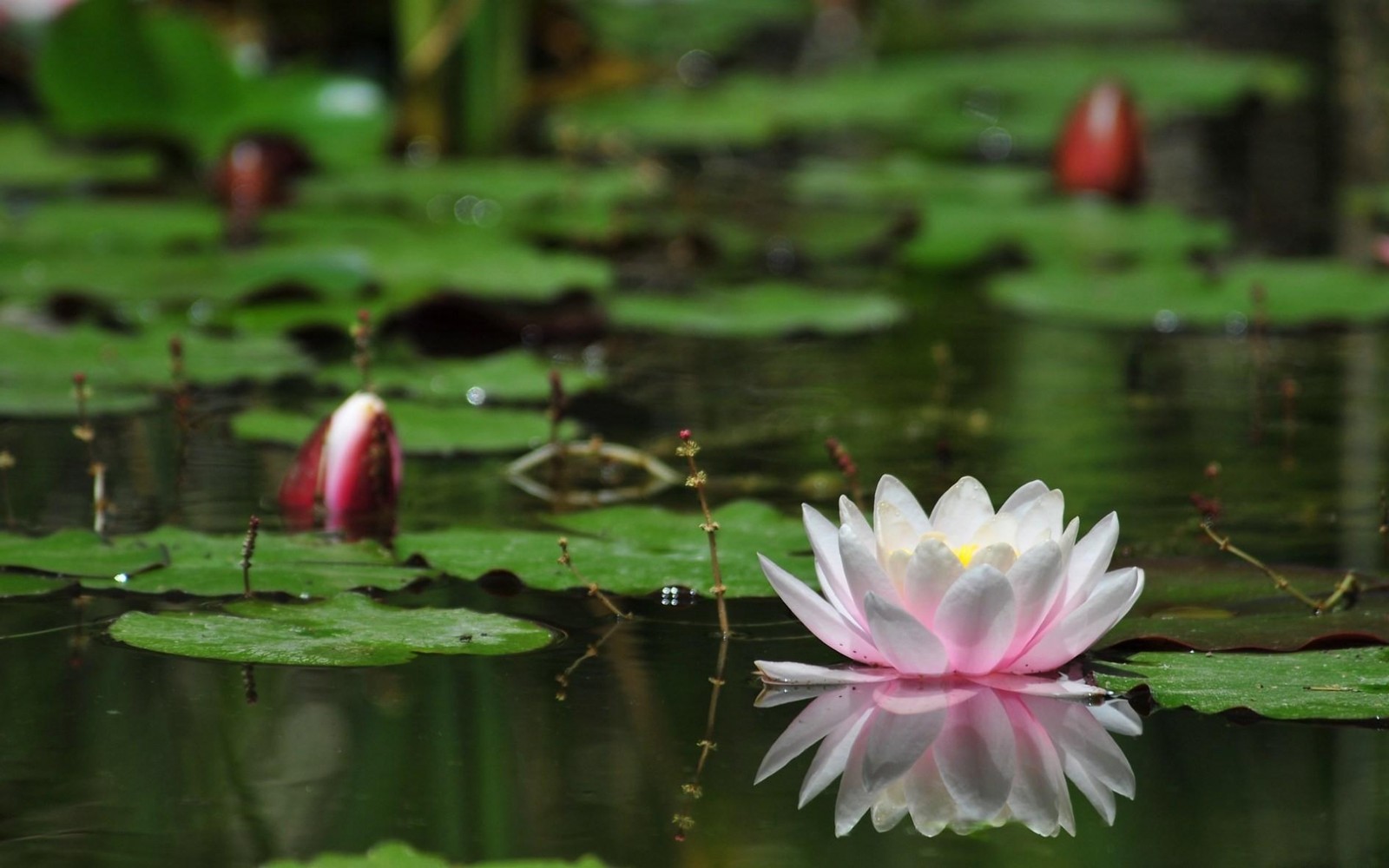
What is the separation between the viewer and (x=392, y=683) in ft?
4.65

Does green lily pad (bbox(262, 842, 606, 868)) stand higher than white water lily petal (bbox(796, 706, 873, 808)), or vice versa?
white water lily petal (bbox(796, 706, 873, 808))

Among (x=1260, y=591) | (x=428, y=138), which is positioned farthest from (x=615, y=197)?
(x=1260, y=591)

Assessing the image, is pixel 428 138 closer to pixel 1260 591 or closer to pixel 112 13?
pixel 112 13

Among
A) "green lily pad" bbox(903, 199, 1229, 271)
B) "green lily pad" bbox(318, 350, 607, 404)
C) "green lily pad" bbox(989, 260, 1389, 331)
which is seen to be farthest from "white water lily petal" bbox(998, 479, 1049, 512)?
"green lily pad" bbox(903, 199, 1229, 271)

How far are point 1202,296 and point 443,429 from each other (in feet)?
4.69

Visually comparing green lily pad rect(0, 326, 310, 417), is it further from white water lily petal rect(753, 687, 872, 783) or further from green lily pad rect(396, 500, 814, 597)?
white water lily petal rect(753, 687, 872, 783)

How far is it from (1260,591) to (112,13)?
3.42 metres

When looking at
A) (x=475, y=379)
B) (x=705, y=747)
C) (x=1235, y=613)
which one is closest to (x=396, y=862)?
(x=705, y=747)

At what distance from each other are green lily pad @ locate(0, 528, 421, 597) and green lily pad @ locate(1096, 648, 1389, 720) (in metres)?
0.63

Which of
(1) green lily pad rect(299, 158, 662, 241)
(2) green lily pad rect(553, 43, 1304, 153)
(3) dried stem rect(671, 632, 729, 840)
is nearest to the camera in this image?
(3) dried stem rect(671, 632, 729, 840)

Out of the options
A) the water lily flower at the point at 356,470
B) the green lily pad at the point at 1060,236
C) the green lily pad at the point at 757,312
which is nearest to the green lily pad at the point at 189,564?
the water lily flower at the point at 356,470

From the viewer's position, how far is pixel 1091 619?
133 centimetres

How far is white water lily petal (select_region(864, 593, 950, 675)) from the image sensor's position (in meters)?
1.29

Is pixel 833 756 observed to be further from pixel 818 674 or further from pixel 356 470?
pixel 356 470
